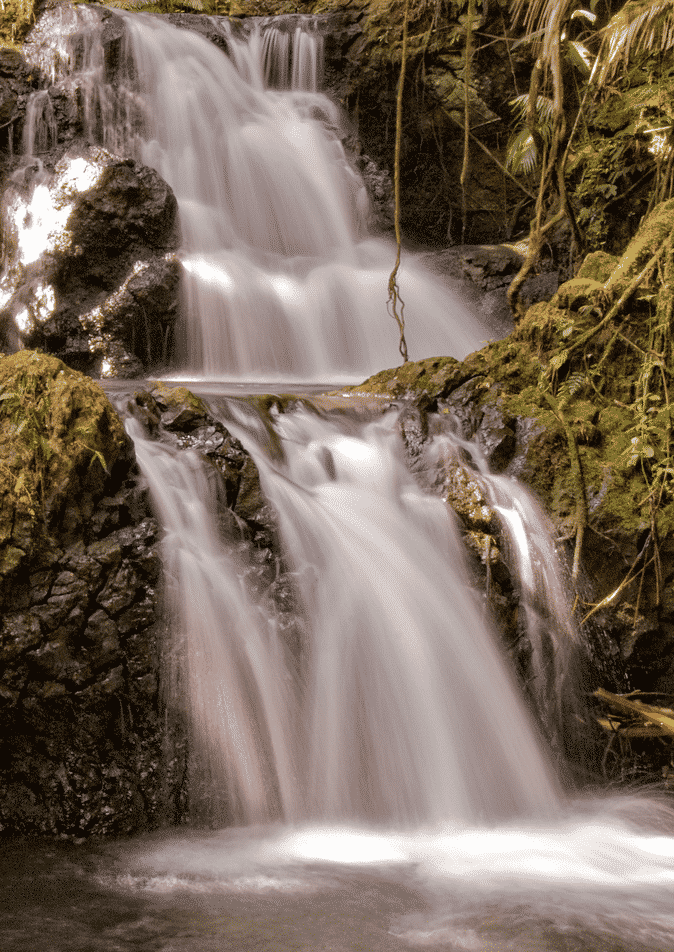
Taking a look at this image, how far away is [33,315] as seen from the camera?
8.05 metres

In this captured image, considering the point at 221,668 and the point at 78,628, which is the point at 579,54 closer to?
the point at 221,668

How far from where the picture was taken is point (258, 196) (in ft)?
32.0

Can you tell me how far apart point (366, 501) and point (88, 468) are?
1.79 m

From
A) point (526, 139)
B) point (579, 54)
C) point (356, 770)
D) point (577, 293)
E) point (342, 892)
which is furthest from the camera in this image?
point (526, 139)

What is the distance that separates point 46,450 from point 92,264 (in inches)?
205

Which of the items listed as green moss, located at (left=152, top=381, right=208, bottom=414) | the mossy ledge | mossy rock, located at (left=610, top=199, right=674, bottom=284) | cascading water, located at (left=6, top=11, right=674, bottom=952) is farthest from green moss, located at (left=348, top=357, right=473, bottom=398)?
green moss, located at (left=152, top=381, right=208, bottom=414)

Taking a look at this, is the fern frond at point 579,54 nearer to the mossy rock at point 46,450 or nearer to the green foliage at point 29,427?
the mossy rock at point 46,450

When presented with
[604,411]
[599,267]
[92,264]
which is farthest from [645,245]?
[92,264]

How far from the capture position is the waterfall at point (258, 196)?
8.36 m

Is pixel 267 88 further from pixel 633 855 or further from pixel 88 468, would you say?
pixel 633 855

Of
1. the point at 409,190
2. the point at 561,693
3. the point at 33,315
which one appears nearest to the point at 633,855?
the point at 561,693

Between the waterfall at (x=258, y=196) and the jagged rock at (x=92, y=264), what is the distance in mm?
348

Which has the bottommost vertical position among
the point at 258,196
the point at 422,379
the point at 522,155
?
the point at 422,379

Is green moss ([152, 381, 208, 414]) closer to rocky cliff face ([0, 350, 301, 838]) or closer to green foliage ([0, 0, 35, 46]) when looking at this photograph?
rocky cliff face ([0, 350, 301, 838])
